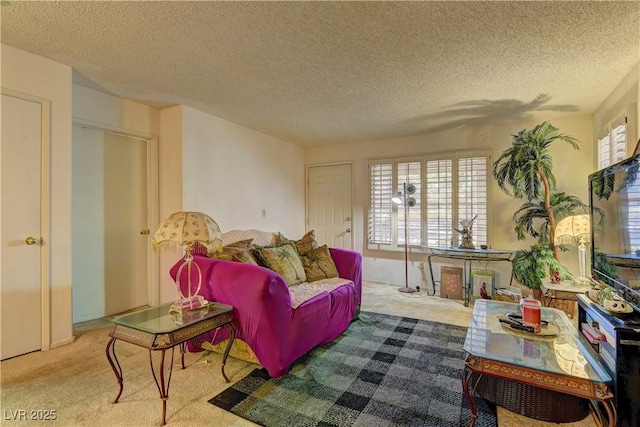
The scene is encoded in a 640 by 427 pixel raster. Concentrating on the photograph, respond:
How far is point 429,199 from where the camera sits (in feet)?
14.8

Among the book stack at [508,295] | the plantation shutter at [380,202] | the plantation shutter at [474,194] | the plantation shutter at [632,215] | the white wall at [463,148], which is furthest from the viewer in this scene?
the plantation shutter at [380,202]

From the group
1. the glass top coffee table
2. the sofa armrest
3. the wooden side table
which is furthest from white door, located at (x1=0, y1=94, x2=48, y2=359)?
the wooden side table

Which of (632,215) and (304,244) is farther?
(304,244)

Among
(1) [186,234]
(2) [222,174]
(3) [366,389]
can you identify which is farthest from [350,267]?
(2) [222,174]

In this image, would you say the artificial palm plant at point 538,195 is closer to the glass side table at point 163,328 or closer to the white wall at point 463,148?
the white wall at point 463,148

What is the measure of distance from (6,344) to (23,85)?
78.1 inches

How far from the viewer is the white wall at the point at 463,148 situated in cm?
370

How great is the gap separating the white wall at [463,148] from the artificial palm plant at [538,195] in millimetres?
525

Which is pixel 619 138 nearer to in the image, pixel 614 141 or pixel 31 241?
pixel 614 141

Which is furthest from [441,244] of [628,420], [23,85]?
[23,85]

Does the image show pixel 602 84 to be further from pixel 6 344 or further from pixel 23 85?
pixel 6 344

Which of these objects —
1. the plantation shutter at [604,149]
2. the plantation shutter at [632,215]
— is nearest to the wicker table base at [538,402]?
the plantation shutter at [632,215]

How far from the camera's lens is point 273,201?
15.7 feet

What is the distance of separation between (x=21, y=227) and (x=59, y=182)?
0.44 meters
